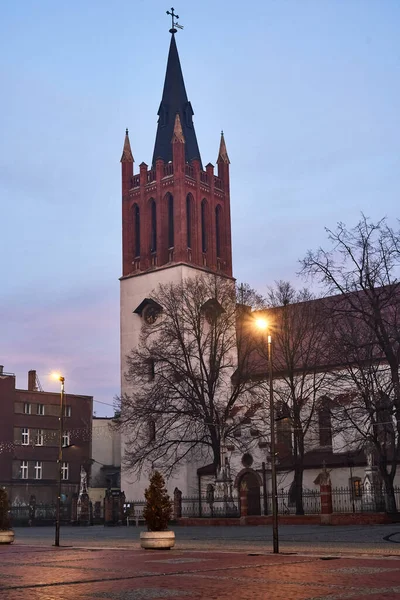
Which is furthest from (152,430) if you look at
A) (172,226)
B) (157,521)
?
(157,521)

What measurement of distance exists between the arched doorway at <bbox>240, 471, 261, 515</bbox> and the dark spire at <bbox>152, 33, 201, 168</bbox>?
26742 millimetres

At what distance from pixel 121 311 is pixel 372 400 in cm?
2954

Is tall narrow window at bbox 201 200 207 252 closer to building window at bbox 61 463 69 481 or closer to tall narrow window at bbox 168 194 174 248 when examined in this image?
tall narrow window at bbox 168 194 174 248

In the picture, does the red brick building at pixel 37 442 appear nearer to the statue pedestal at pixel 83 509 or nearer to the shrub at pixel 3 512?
the statue pedestal at pixel 83 509

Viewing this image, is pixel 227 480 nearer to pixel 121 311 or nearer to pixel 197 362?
pixel 197 362

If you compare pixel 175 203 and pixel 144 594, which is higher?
pixel 175 203

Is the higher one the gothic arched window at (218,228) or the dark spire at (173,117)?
the dark spire at (173,117)

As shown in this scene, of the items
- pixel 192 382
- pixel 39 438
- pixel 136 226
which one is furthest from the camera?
pixel 39 438

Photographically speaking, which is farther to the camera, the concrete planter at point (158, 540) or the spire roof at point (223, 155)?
the spire roof at point (223, 155)

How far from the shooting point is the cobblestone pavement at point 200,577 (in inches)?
468

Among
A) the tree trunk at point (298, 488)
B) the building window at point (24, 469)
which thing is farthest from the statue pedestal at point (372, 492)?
the building window at point (24, 469)

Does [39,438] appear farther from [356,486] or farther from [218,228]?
[356,486]

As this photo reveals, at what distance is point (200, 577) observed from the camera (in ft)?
47.8

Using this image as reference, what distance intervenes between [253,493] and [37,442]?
83.5 feet
